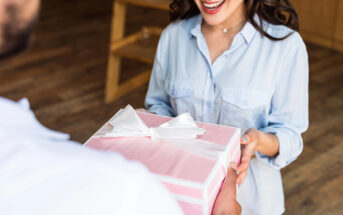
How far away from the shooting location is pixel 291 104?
51.1 inches

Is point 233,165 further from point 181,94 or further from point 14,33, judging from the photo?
point 14,33

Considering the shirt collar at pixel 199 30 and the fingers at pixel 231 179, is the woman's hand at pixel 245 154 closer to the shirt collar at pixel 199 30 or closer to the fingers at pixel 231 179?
the fingers at pixel 231 179

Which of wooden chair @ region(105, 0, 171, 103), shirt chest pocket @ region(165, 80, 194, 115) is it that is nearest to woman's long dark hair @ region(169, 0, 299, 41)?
shirt chest pocket @ region(165, 80, 194, 115)

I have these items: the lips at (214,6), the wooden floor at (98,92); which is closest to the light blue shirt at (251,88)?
the lips at (214,6)

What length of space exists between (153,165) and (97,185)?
361 mm

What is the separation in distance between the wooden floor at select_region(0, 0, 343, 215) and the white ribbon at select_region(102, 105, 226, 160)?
1348 millimetres

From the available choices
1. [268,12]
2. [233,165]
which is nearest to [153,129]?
[233,165]

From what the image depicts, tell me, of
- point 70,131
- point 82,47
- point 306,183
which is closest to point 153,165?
point 306,183

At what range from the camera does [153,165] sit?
0.89 meters

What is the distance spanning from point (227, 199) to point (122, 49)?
2158mm

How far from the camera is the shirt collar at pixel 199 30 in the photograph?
1.33 meters

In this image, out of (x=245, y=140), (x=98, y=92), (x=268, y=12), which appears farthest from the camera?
(x=98, y=92)

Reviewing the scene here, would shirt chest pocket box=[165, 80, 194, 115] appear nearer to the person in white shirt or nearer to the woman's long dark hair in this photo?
the woman's long dark hair

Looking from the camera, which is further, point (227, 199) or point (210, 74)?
point (210, 74)
